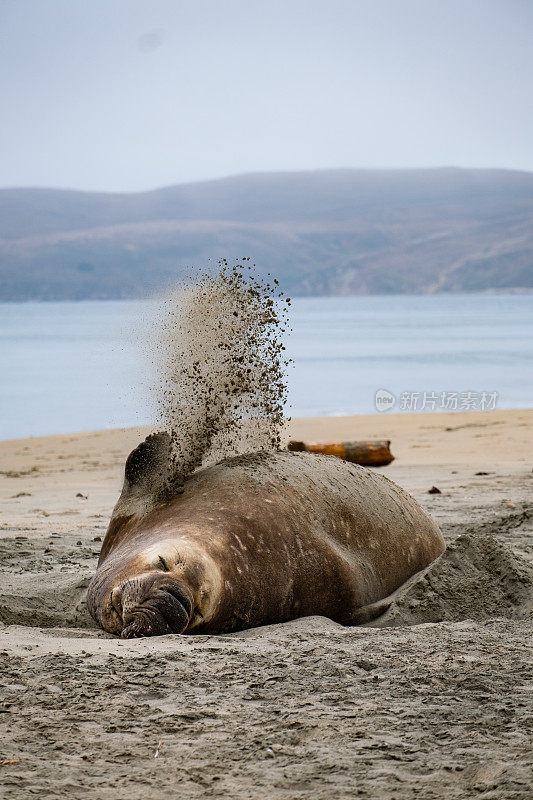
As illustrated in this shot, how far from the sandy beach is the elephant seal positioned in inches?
6.7

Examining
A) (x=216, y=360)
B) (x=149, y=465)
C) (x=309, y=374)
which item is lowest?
(x=309, y=374)

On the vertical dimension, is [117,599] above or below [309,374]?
above

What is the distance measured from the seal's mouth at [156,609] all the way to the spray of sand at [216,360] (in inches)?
48.2

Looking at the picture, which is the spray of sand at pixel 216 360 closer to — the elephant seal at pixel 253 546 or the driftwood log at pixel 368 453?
the elephant seal at pixel 253 546

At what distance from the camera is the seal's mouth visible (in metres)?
3.57

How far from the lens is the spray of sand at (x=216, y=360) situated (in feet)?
15.8

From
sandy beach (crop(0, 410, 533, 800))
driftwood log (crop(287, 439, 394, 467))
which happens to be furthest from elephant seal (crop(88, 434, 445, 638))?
driftwood log (crop(287, 439, 394, 467))

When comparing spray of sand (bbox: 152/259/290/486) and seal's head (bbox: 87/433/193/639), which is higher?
spray of sand (bbox: 152/259/290/486)

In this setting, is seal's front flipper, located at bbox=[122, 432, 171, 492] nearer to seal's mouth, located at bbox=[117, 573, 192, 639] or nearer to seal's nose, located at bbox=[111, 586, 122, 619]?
seal's nose, located at bbox=[111, 586, 122, 619]

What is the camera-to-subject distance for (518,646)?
133 inches

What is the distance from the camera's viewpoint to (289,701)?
2781mm

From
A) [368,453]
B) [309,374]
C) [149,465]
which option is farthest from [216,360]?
[309,374]
